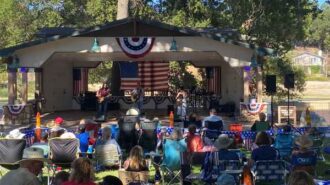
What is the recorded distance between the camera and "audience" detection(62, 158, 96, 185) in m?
5.83

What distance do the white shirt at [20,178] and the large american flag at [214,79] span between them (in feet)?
70.0

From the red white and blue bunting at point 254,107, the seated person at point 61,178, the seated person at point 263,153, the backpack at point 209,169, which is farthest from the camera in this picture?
the red white and blue bunting at point 254,107

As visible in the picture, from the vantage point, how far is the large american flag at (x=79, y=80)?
27.0 meters

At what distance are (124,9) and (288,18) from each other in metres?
8.84

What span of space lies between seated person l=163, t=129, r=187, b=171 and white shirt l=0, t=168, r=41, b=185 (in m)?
4.13

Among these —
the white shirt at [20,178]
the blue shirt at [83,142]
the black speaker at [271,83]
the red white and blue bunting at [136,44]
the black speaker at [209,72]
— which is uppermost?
the red white and blue bunting at [136,44]

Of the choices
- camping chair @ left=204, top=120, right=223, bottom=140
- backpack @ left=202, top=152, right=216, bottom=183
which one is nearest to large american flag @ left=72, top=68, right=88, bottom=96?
camping chair @ left=204, top=120, right=223, bottom=140

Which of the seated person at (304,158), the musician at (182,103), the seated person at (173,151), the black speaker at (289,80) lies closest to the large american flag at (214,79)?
the musician at (182,103)

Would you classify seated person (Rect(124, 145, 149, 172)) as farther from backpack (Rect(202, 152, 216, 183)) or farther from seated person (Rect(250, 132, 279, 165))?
seated person (Rect(250, 132, 279, 165))

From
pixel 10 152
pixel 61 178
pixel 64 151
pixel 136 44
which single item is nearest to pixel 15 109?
pixel 136 44

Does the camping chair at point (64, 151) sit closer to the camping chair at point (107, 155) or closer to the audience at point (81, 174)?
the camping chair at point (107, 155)

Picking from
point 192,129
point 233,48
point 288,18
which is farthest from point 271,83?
point 288,18

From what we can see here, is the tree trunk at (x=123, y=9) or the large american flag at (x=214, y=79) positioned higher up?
the tree trunk at (x=123, y=9)

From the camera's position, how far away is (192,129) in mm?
10750
